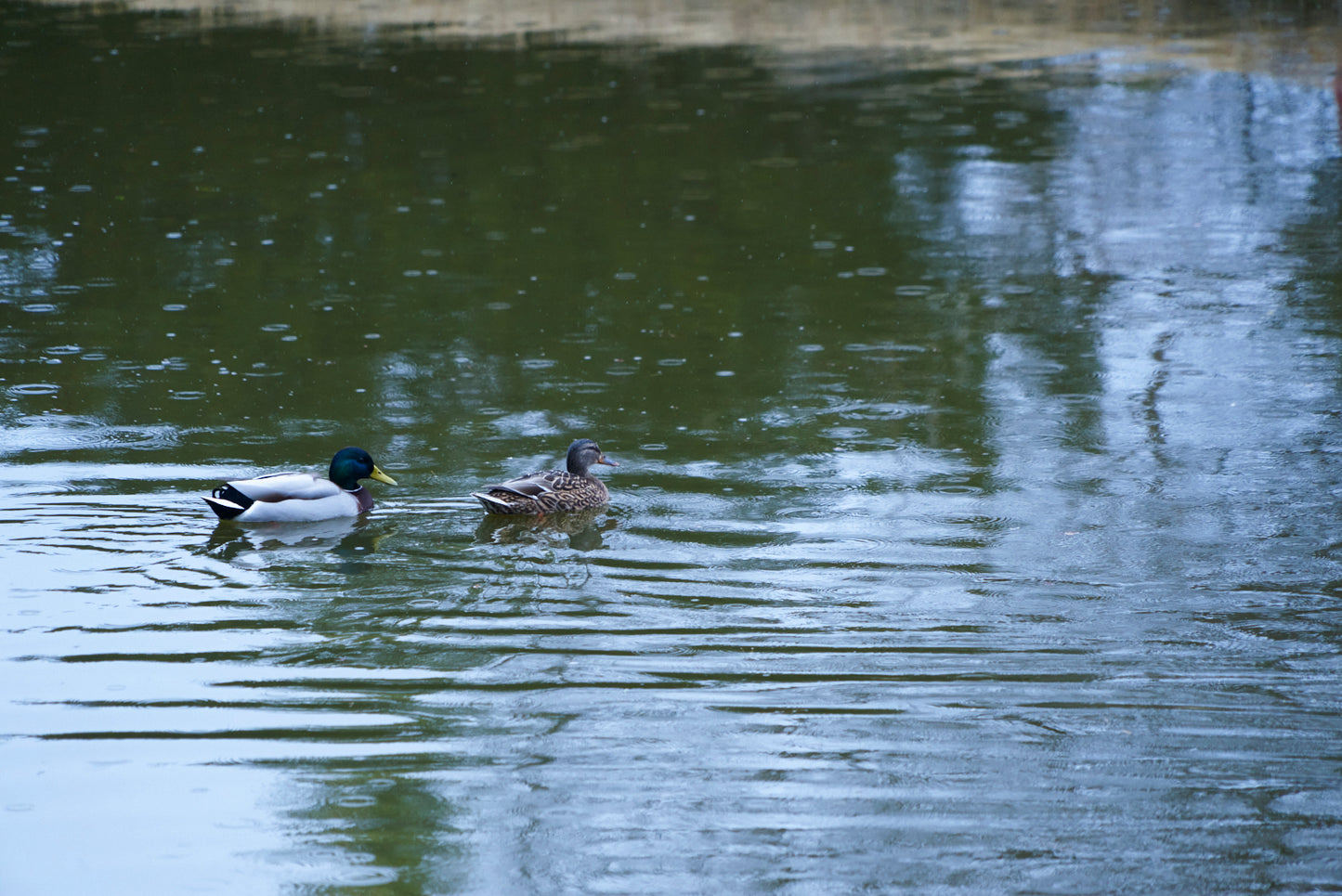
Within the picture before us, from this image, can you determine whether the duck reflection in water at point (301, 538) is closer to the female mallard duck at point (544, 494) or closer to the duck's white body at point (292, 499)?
the duck's white body at point (292, 499)

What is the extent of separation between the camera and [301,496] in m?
9.43

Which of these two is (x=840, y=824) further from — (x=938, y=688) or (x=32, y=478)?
(x=32, y=478)

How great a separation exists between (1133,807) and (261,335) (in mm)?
9243

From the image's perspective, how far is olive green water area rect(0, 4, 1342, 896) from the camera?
6008 mm

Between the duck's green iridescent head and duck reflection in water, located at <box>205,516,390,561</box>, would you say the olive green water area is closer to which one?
duck reflection in water, located at <box>205,516,390,561</box>

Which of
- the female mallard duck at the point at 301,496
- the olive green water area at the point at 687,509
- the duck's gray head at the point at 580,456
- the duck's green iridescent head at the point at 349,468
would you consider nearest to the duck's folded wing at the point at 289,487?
the female mallard duck at the point at 301,496

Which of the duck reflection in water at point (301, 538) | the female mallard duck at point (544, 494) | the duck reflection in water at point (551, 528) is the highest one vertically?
the female mallard duck at point (544, 494)

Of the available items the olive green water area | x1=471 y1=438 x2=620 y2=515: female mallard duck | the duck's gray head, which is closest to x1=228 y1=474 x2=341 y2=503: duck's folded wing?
the olive green water area

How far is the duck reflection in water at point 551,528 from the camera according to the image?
9241mm

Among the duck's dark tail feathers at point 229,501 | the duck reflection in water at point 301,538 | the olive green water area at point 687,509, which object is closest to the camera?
the olive green water area at point 687,509

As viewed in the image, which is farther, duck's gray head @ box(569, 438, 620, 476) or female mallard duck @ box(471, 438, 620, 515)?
duck's gray head @ box(569, 438, 620, 476)

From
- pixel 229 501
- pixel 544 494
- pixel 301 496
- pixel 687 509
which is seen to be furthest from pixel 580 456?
pixel 229 501

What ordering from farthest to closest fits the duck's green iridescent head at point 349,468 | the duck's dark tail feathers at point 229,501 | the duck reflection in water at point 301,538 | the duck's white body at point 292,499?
1. the duck's green iridescent head at point 349,468
2. the duck's white body at point 292,499
3. the duck's dark tail feathers at point 229,501
4. the duck reflection in water at point 301,538

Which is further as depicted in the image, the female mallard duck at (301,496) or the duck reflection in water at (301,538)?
the female mallard duck at (301,496)
